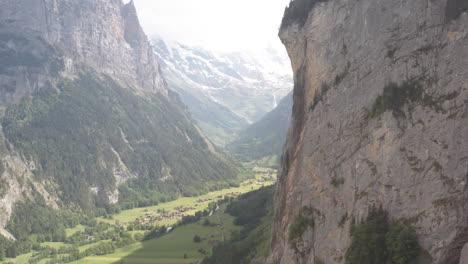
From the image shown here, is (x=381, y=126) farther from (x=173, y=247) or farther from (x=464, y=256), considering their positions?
(x=173, y=247)

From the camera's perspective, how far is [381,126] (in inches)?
1369

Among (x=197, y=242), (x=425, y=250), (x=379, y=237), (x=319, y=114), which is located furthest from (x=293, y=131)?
(x=197, y=242)

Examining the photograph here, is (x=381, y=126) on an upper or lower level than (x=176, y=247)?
upper

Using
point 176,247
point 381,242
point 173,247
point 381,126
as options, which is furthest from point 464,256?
point 173,247

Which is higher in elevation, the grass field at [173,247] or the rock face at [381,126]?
the rock face at [381,126]

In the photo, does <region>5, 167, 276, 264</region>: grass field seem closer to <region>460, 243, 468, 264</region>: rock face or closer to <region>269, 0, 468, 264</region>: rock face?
<region>269, 0, 468, 264</region>: rock face

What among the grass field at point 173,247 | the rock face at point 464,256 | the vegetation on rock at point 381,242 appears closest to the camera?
the rock face at point 464,256

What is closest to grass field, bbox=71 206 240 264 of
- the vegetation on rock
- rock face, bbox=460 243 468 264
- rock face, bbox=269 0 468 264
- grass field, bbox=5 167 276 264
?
grass field, bbox=5 167 276 264

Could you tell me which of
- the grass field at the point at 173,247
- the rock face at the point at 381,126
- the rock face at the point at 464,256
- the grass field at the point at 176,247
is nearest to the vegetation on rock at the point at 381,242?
the rock face at the point at 381,126

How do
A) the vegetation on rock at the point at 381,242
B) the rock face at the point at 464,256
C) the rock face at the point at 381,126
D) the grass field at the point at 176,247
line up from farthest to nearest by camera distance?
the grass field at the point at 176,247 < the vegetation on rock at the point at 381,242 < the rock face at the point at 381,126 < the rock face at the point at 464,256

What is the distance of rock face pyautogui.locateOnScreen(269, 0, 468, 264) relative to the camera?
28375mm

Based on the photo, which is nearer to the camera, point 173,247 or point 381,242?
point 381,242

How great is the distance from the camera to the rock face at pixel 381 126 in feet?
93.1

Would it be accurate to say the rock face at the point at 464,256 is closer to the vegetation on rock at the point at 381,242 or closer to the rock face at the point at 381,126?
the rock face at the point at 381,126
